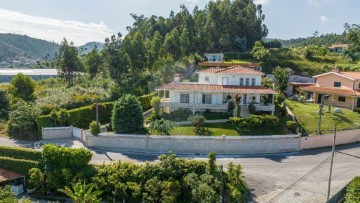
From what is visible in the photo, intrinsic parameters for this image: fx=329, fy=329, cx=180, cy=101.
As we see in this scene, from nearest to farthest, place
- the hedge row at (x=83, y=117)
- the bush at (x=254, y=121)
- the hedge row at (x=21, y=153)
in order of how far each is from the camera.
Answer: the hedge row at (x=21, y=153) < the bush at (x=254, y=121) < the hedge row at (x=83, y=117)

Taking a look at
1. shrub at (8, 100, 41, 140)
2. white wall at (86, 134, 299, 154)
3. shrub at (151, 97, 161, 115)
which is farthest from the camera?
shrub at (151, 97, 161, 115)

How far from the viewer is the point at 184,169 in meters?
29.2

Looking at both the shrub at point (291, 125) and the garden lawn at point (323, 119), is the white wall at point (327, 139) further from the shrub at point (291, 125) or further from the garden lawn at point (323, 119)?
the shrub at point (291, 125)

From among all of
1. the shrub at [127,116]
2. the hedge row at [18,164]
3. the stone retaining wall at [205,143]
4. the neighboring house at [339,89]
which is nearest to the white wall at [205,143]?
the stone retaining wall at [205,143]

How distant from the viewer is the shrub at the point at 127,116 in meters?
38.8

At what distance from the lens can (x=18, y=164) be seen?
105 ft

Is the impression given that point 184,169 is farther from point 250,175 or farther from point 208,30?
point 208,30

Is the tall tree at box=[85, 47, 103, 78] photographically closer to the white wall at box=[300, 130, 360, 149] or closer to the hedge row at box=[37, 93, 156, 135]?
the hedge row at box=[37, 93, 156, 135]

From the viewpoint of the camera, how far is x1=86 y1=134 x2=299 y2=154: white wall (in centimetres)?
3647

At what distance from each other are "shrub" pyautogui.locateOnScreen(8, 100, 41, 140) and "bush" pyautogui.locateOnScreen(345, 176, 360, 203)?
3485cm

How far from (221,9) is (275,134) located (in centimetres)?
5406

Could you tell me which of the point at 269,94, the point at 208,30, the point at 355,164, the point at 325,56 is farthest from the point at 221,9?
the point at 355,164

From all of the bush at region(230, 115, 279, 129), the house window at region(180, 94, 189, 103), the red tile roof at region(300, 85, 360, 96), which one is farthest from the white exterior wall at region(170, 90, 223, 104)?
the red tile roof at region(300, 85, 360, 96)

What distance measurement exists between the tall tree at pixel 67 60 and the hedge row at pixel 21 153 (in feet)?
116
